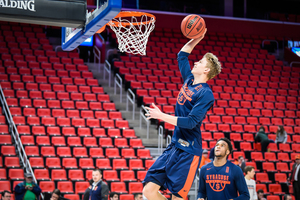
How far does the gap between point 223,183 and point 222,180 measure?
35 mm

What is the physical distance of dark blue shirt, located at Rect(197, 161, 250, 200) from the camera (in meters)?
4.05

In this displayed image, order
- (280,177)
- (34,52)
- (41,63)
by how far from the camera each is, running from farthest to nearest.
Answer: (34,52) → (41,63) → (280,177)

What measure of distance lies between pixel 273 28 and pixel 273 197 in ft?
39.4

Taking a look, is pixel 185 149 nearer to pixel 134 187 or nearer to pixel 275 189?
pixel 134 187

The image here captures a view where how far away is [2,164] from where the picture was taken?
9.56 metres

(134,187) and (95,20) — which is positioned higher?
(95,20)

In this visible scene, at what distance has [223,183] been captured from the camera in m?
4.10

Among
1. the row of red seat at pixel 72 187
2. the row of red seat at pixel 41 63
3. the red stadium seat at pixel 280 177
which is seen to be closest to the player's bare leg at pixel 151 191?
the row of red seat at pixel 72 187

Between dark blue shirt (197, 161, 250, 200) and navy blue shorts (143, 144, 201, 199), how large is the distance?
0.71 m

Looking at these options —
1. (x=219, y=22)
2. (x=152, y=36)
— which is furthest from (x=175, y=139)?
(x=219, y=22)

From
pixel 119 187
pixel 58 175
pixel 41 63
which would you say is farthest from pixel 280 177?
pixel 41 63

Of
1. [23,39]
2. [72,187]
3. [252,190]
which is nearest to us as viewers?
[252,190]

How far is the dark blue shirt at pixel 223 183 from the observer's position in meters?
4.05

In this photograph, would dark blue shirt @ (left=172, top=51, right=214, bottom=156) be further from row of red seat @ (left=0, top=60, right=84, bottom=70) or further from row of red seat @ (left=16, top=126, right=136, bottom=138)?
row of red seat @ (left=0, top=60, right=84, bottom=70)
